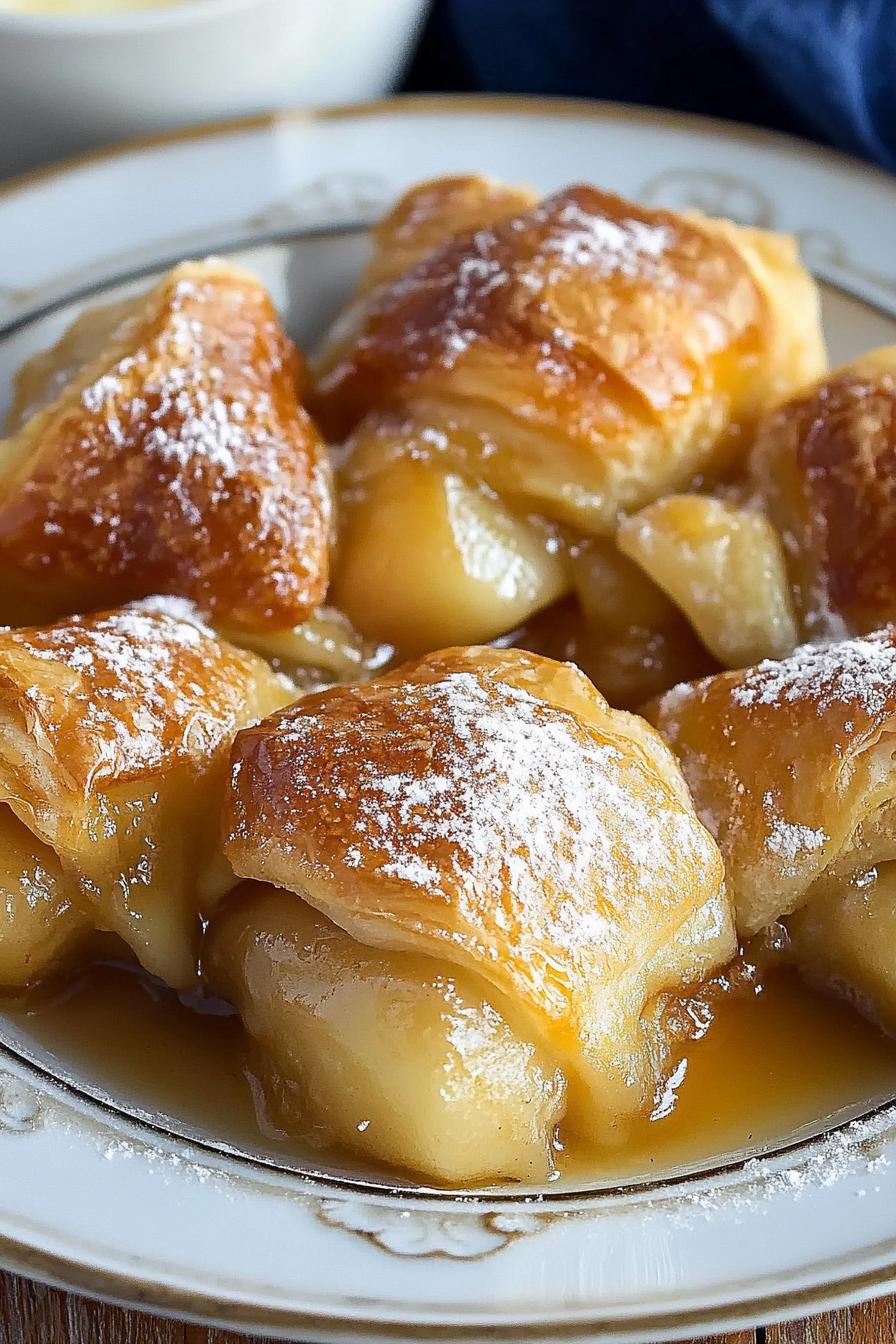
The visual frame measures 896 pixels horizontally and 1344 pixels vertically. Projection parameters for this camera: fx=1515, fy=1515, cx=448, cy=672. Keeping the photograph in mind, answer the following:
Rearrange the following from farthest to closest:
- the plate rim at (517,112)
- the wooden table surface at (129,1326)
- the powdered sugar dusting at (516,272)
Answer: the plate rim at (517,112), the powdered sugar dusting at (516,272), the wooden table surface at (129,1326)

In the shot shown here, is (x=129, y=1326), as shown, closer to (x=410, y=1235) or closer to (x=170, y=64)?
(x=410, y=1235)

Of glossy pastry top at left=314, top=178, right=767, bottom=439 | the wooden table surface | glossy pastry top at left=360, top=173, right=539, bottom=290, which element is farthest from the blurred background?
the wooden table surface

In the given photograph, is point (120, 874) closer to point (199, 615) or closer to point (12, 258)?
point (199, 615)

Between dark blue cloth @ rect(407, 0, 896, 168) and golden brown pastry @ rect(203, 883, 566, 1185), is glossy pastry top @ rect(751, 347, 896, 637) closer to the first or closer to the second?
A: golden brown pastry @ rect(203, 883, 566, 1185)

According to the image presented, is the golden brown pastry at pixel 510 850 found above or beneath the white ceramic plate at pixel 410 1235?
above

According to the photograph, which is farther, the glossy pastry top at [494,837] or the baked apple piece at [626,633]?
the baked apple piece at [626,633]

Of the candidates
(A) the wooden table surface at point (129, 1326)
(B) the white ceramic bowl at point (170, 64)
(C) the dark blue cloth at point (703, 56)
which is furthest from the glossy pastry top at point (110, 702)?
(C) the dark blue cloth at point (703, 56)

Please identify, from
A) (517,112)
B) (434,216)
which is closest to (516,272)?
(434,216)

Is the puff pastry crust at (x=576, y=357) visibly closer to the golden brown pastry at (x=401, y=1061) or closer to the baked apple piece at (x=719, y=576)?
the baked apple piece at (x=719, y=576)
